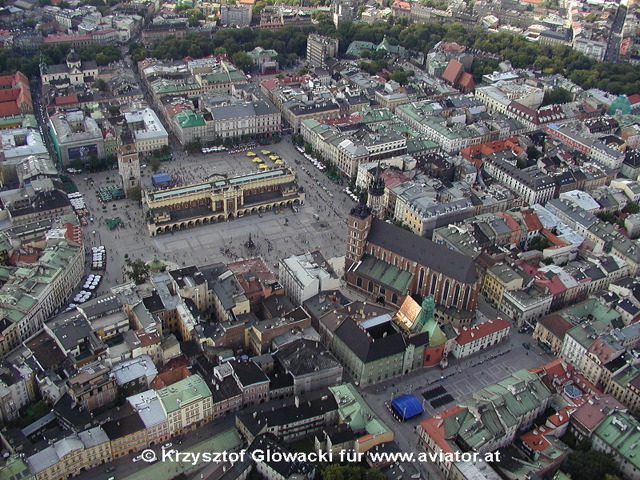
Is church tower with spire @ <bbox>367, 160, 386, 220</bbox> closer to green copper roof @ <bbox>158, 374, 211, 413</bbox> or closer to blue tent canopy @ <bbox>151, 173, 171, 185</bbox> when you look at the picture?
blue tent canopy @ <bbox>151, 173, 171, 185</bbox>

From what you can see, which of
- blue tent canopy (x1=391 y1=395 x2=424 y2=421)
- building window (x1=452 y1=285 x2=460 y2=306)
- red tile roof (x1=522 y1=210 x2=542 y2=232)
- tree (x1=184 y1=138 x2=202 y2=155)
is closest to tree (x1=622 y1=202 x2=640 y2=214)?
red tile roof (x1=522 y1=210 x2=542 y2=232)

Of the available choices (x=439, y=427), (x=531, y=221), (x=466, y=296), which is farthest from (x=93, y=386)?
(x=531, y=221)

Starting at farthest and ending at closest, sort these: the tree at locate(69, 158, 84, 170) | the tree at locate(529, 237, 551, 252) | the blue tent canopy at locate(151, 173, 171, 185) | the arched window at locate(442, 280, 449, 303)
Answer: the tree at locate(69, 158, 84, 170) → the blue tent canopy at locate(151, 173, 171, 185) → the tree at locate(529, 237, 551, 252) → the arched window at locate(442, 280, 449, 303)

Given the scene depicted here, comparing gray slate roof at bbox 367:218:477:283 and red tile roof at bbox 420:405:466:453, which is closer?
red tile roof at bbox 420:405:466:453

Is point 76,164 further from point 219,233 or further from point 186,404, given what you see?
point 186,404

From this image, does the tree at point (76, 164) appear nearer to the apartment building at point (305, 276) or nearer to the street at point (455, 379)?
the apartment building at point (305, 276)

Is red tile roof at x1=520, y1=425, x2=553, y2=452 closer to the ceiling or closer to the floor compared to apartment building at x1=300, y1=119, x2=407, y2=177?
closer to the floor

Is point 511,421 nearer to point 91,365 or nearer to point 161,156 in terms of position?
point 91,365
